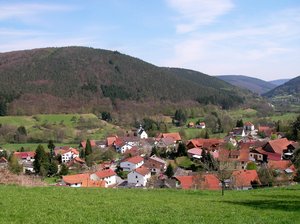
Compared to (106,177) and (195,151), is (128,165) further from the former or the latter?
(195,151)

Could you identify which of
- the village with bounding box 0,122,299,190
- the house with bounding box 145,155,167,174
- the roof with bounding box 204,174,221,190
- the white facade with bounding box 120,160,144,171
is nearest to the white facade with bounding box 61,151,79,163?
the village with bounding box 0,122,299,190

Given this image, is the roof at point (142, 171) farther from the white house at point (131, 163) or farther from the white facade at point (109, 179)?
the white house at point (131, 163)

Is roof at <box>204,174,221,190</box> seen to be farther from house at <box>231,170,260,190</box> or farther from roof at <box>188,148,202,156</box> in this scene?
roof at <box>188,148,202,156</box>

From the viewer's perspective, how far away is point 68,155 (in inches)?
2744

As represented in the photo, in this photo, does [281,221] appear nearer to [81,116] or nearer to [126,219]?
[126,219]

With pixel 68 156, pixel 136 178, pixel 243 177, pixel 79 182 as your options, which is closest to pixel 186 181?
pixel 243 177

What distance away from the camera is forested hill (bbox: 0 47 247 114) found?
12131cm

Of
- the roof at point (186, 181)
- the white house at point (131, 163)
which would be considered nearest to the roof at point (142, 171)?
the white house at point (131, 163)

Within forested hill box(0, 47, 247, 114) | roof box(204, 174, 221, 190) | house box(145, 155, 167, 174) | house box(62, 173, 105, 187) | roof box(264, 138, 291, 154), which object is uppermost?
forested hill box(0, 47, 247, 114)

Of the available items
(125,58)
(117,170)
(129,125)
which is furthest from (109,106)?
(117,170)

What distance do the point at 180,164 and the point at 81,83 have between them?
292ft

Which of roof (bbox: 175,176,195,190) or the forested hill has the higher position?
the forested hill

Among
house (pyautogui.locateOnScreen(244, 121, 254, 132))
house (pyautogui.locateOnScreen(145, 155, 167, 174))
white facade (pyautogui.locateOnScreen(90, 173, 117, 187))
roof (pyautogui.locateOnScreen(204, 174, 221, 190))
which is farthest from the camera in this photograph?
house (pyautogui.locateOnScreen(244, 121, 254, 132))

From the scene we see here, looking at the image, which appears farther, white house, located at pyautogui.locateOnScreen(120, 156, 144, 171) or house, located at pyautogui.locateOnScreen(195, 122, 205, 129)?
house, located at pyautogui.locateOnScreen(195, 122, 205, 129)
